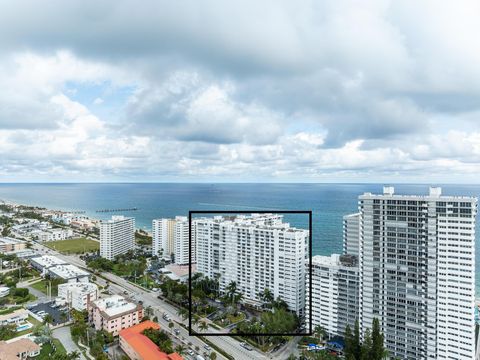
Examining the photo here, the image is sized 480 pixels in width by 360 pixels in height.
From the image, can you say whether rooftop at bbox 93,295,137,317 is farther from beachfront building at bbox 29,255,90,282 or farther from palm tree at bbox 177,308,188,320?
beachfront building at bbox 29,255,90,282

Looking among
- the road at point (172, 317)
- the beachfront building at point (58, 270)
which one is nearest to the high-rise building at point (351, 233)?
the road at point (172, 317)

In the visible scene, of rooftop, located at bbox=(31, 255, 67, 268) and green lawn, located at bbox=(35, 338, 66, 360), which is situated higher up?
rooftop, located at bbox=(31, 255, 67, 268)

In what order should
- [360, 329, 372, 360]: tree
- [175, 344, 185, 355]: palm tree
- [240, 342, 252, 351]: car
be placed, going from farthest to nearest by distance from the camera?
[240, 342, 252, 351]: car, [175, 344, 185, 355]: palm tree, [360, 329, 372, 360]: tree

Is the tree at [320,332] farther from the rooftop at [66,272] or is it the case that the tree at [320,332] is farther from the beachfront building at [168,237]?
the rooftop at [66,272]

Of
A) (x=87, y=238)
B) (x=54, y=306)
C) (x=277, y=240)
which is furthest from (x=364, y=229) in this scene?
(x=87, y=238)

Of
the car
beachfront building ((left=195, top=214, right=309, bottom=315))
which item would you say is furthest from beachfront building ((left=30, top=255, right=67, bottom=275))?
the car

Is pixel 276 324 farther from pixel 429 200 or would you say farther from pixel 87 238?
pixel 87 238
